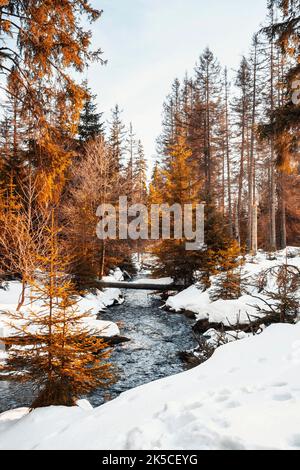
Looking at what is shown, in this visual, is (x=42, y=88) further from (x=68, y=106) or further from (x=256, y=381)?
(x=256, y=381)

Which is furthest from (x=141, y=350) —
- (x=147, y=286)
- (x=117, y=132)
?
(x=117, y=132)

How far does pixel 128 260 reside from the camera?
81.0 ft

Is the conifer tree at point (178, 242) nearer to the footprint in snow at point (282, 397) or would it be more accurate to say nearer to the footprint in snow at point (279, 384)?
the footprint in snow at point (279, 384)

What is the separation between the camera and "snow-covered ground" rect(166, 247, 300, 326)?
33.4 ft

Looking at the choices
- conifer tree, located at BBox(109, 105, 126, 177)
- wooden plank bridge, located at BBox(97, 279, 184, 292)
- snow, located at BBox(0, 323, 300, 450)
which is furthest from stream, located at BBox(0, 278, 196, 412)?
conifer tree, located at BBox(109, 105, 126, 177)

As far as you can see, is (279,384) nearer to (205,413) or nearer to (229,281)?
(205,413)

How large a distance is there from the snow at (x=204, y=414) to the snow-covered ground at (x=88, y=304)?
458 cm

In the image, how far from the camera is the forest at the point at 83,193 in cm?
543

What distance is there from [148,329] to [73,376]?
278 inches

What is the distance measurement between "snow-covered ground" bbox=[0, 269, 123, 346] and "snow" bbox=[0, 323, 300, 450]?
458 cm

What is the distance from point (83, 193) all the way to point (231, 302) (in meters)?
12.6

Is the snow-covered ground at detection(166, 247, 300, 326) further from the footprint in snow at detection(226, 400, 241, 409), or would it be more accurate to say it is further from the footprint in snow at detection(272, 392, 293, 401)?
the footprint in snow at detection(226, 400, 241, 409)

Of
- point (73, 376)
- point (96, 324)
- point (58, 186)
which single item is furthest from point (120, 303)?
point (73, 376)

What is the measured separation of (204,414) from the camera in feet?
9.47
